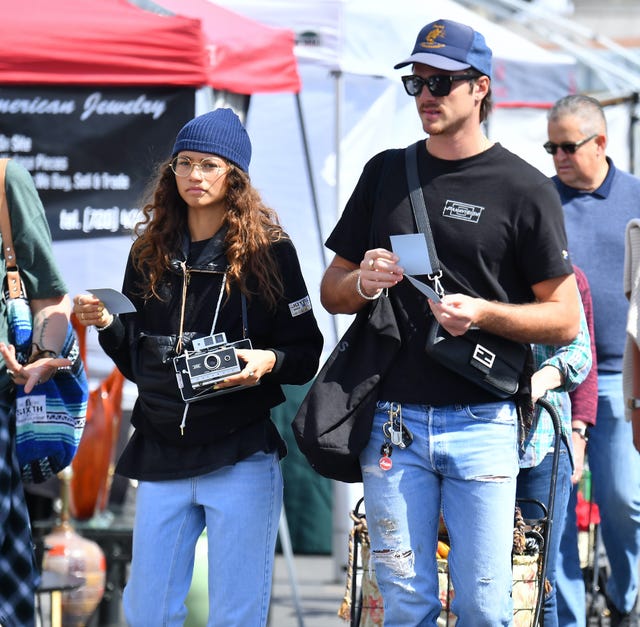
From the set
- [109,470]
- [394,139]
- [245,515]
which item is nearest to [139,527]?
[245,515]

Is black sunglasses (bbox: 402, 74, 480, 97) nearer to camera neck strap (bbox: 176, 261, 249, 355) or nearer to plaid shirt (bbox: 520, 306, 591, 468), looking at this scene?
camera neck strap (bbox: 176, 261, 249, 355)

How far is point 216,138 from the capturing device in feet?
12.4

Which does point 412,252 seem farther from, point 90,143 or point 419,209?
point 90,143

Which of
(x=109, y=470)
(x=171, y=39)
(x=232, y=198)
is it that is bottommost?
(x=109, y=470)

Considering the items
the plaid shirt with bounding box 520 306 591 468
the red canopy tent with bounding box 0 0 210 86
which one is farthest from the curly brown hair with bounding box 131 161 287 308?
the red canopy tent with bounding box 0 0 210 86

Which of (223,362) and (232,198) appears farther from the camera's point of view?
(232,198)

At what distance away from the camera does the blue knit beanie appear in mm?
3762

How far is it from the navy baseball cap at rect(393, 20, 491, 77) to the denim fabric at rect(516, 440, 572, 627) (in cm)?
137

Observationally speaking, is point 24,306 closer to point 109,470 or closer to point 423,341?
point 423,341

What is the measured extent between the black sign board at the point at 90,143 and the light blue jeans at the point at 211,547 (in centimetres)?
213

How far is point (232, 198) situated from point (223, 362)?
55cm

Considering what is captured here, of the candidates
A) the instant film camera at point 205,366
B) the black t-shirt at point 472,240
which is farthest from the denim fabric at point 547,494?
the instant film camera at point 205,366

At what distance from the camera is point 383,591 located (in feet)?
11.5

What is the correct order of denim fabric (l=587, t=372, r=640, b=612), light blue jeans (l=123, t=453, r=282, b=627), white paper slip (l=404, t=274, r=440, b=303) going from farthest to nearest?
denim fabric (l=587, t=372, r=640, b=612) → light blue jeans (l=123, t=453, r=282, b=627) → white paper slip (l=404, t=274, r=440, b=303)
